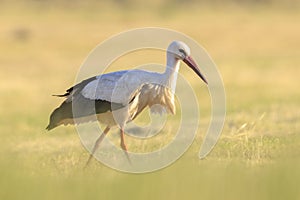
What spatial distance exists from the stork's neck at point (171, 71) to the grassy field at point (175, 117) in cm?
91

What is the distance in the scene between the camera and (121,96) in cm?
1120

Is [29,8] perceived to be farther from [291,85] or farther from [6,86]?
[291,85]

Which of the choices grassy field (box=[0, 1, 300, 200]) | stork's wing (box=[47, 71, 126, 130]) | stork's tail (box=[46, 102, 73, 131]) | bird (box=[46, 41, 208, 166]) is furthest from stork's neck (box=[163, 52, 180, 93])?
stork's tail (box=[46, 102, 73, 131])

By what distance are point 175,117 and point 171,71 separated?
6832 mm

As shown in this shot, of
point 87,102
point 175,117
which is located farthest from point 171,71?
point 175,117

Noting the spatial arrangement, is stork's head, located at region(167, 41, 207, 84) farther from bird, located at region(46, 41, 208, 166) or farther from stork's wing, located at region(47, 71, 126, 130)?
stork's wing, located at region(47, 71, 126, 130)

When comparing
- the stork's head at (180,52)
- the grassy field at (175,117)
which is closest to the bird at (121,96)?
the stork's head at (180,52)

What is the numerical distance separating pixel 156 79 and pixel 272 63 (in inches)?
939

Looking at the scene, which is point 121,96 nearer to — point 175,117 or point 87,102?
point 87,102

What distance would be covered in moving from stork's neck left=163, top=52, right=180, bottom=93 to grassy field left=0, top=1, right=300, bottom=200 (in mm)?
908

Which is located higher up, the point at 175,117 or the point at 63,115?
the point at 175,117

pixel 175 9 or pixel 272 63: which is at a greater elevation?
pixel 175 9

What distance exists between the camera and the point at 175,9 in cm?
7881

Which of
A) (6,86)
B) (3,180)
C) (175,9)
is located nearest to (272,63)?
(6,86)
